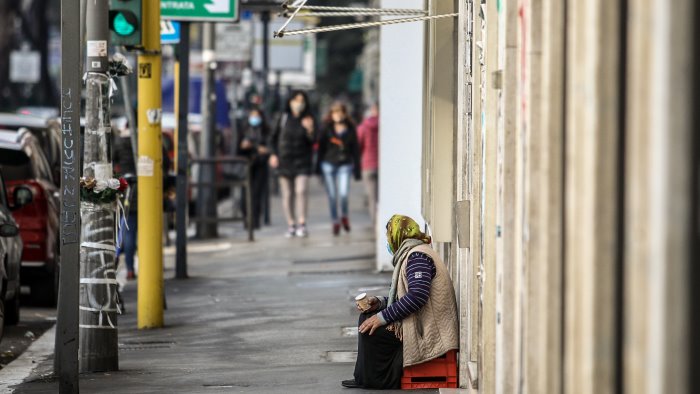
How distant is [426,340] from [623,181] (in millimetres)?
5466

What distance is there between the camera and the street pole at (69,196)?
8812 millimetres

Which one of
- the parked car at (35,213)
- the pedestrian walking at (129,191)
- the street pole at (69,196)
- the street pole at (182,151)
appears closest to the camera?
the street pole at (69,196)

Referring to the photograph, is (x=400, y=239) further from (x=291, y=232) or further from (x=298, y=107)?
(x=291, y=232)

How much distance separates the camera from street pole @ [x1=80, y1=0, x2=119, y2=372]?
10461 mm

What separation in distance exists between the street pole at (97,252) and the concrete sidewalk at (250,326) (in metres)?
0.19

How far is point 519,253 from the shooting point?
18.3ft

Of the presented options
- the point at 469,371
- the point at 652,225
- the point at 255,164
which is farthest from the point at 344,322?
the point at 255,164

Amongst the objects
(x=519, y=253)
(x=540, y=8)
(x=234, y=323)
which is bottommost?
(x=234, y=323)

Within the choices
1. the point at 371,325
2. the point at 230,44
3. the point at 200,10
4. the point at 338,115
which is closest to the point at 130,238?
the point at 200,10

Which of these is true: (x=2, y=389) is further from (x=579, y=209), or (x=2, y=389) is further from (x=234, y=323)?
(x=579, y=209)

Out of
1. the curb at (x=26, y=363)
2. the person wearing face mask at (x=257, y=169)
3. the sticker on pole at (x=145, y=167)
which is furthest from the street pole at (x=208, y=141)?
the curb at (x=26, y=363)

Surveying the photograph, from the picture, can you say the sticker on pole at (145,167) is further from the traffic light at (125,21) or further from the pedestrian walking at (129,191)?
the pedestrian walking at (129,191)

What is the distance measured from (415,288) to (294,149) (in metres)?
14.1

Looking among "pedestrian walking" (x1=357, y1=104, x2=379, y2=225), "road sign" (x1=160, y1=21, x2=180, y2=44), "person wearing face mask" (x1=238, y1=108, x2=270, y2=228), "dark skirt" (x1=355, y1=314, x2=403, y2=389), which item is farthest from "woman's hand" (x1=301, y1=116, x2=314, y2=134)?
"dark skirt" (x1=355, y1=314, x2=403, y2=389)
